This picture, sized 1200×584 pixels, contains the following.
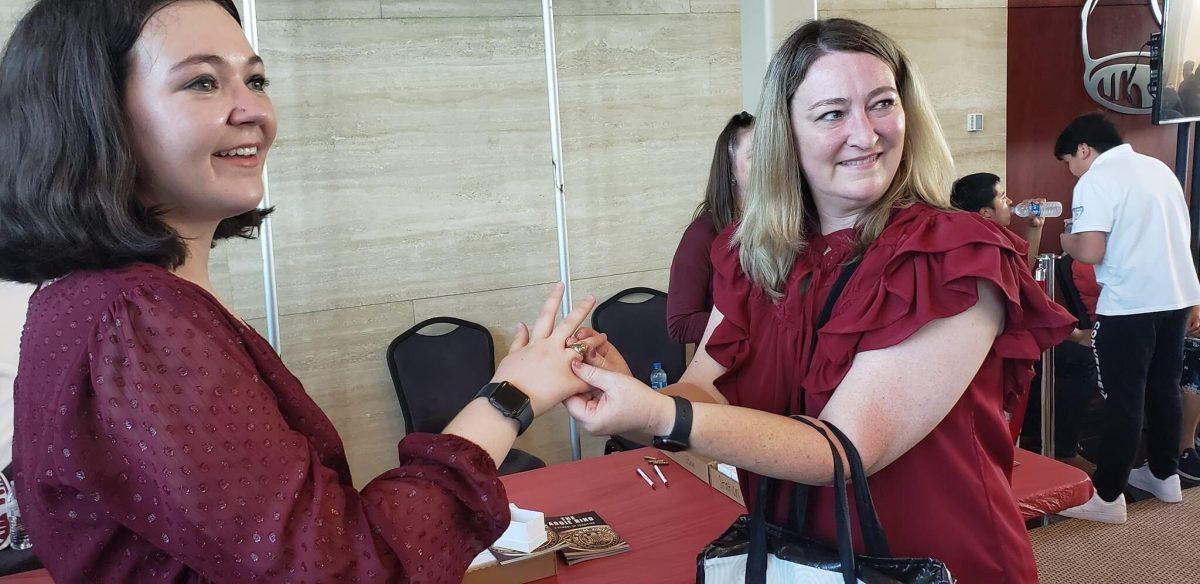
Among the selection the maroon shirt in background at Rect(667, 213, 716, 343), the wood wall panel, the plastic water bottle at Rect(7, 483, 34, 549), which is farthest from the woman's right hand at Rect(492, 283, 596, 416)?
the wood wall panel

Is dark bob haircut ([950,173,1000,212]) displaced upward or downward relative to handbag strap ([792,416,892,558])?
upward

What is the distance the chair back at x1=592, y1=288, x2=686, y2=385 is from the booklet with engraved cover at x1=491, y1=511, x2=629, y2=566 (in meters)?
2.39

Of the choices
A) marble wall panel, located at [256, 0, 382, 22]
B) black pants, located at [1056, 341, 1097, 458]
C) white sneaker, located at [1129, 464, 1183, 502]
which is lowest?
white sneaker, located at [1129, 464, 1183, 502]

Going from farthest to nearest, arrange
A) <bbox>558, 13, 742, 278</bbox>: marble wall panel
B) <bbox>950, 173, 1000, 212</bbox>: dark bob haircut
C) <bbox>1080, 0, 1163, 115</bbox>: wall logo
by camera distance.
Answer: <bbox>1080, 0, 1163, 115</bbox>: wall logo, <bbox>950, 173, 1000, 212</bbox>: dark bob haircut, <bbox>558, 13, 742, 278</bbox>: marble wall panel

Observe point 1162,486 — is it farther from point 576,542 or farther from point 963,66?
point 576,542

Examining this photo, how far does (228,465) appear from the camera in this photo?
942 millimetres

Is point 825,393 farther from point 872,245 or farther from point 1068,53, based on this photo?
point 1068,53

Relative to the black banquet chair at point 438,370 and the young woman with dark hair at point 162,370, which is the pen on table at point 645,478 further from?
the black banquet chair at point 438,370

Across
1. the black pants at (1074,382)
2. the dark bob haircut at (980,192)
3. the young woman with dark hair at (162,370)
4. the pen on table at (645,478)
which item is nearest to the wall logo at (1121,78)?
the black pants at (1074,382)

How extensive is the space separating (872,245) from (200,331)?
1.04m

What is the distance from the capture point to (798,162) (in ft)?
5.34

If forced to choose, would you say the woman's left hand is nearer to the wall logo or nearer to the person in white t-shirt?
the person in white t-shirt

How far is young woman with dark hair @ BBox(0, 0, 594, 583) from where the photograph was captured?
95cm

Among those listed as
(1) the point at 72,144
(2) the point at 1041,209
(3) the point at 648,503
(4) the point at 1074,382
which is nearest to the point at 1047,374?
(2) the point at 1041,209
